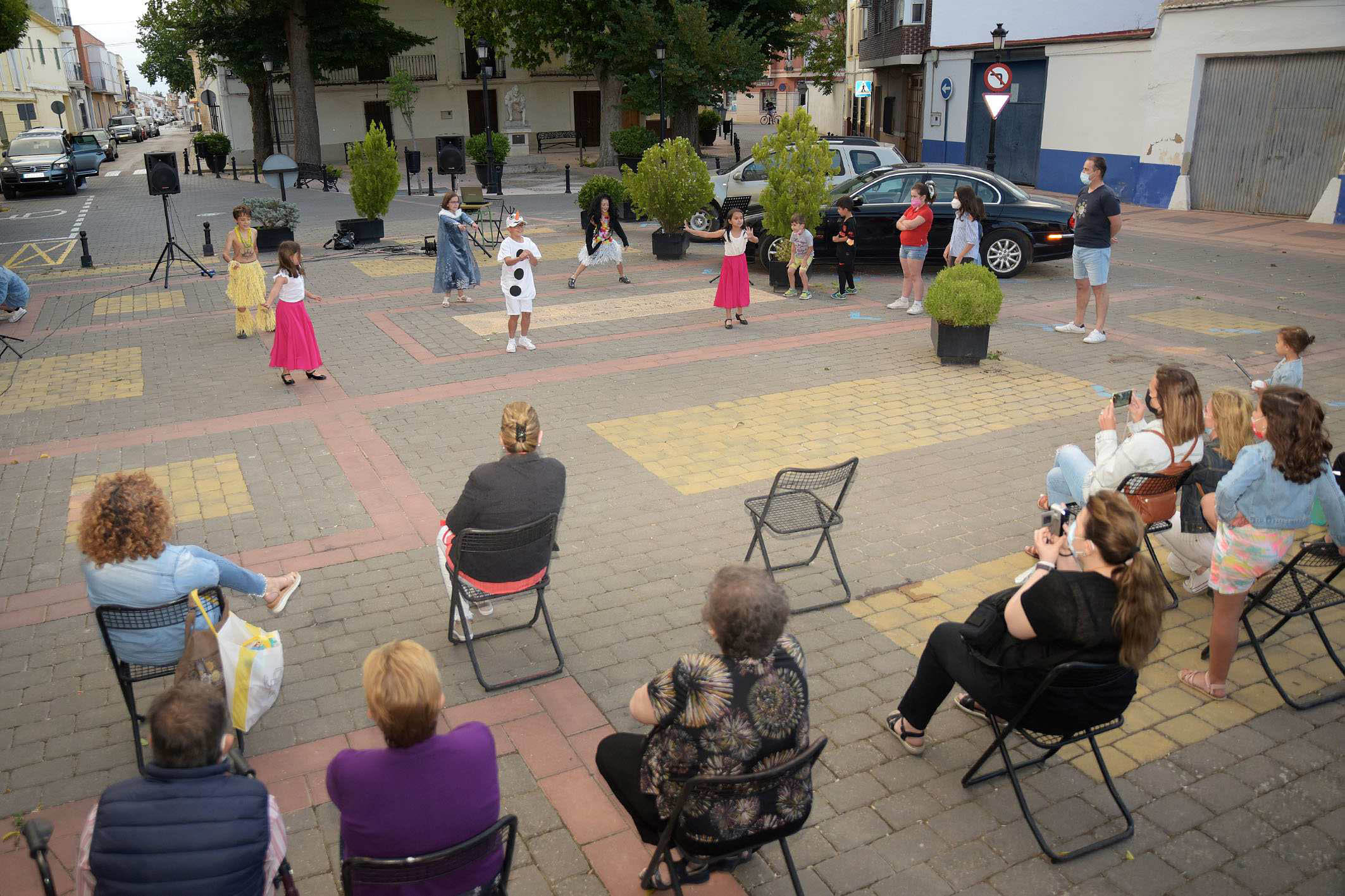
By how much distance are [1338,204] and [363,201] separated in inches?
737

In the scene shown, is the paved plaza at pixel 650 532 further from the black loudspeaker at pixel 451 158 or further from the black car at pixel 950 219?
the black loudspeaker at pixel 451 158

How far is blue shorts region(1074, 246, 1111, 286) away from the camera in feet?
36.2

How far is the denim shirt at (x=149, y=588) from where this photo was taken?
427cm

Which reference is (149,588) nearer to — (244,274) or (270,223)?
(244,274)

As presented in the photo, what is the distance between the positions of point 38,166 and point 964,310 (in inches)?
1183

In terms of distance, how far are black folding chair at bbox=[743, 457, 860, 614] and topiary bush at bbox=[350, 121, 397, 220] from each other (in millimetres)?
15023

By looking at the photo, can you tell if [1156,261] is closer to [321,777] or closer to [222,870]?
[321,777]

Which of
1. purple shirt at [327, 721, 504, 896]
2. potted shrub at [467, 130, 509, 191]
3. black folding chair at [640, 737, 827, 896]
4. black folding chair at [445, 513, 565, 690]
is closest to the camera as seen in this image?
purple shirt at [327, 721, 504, 896]

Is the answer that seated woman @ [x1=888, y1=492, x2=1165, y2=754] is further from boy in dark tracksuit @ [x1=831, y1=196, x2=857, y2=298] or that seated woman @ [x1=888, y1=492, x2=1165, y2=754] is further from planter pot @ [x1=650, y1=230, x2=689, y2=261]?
planter pot @ [x1=650, y1=230, x2=689, y2=261]

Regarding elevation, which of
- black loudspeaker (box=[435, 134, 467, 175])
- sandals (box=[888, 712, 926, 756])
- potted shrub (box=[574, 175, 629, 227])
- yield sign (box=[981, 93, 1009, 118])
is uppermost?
yield sign (box=[981, 93, 1009, 118])

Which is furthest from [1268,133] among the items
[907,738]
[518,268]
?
[907,738]

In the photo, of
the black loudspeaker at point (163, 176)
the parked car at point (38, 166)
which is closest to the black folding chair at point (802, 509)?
the black loudspeaker at point (163, 176)

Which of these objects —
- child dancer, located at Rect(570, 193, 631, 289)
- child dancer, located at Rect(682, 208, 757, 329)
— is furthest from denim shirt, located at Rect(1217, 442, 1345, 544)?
child dancer, located at Rect(570, 193, 631, 289)

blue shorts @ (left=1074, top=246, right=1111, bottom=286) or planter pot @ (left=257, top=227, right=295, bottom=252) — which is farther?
planter pot @ (left=257, top=227, right=295, bottom=252)
